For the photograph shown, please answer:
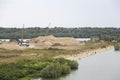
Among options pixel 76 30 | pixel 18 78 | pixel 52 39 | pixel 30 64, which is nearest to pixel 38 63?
pixel 30 64

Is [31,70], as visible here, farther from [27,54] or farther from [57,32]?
[57,32]

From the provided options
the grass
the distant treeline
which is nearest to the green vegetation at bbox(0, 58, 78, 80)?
the grass

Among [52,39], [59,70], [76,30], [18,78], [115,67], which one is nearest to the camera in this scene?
[18,78]

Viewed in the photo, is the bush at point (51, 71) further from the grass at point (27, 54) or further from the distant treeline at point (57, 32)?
the distant treeline at point (57, 32)

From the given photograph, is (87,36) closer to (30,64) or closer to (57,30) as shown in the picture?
(57,30)

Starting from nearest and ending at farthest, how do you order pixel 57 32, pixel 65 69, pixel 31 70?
1. pixel 31 70
2. pixel 65 69
3. pixel 57 32

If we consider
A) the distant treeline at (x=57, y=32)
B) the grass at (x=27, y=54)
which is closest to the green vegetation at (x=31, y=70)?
the grass at (x=27, y=54)

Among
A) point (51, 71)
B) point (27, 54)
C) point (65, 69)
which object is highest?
point (51, 71)

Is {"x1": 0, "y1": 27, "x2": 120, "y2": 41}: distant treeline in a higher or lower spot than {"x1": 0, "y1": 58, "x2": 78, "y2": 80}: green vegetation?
lower

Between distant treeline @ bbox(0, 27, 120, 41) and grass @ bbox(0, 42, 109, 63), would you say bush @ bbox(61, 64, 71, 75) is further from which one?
distant treeline @ bbox(0, 27, 120, 41)

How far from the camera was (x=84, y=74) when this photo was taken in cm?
2577

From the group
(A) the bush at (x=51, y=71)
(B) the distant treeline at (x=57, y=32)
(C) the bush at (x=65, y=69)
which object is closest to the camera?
(A) the bush at (x=51, y=71)

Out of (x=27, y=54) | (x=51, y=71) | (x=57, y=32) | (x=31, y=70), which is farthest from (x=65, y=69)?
(x=57, y=32)

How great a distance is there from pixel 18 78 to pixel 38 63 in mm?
5417
